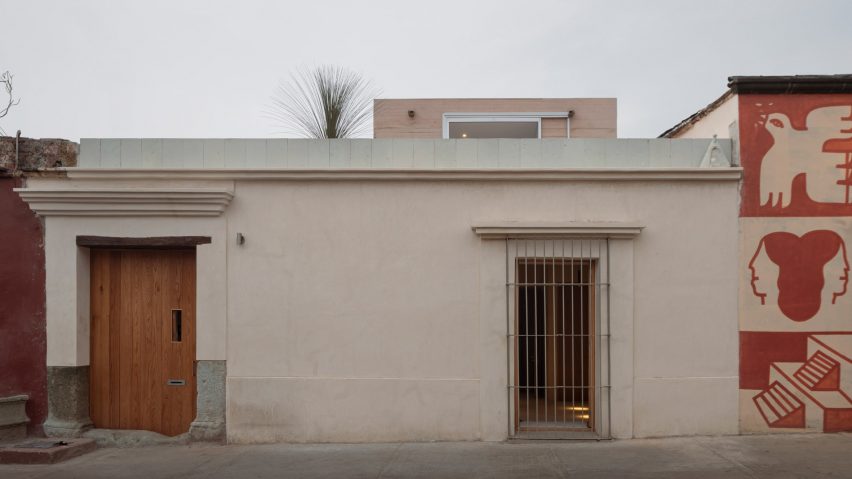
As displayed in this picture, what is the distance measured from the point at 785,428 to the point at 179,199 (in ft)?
23.7

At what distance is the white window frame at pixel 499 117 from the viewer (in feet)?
40.2

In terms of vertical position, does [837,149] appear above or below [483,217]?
above

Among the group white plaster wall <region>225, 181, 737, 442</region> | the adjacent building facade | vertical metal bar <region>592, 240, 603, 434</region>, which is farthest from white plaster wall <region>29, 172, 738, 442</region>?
the adjacent building facade

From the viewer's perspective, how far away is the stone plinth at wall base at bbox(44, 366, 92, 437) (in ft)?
21.4

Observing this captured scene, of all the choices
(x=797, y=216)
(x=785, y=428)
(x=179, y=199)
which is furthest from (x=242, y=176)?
(x=785, y=428)

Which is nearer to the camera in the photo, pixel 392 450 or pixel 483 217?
pixel 392 450

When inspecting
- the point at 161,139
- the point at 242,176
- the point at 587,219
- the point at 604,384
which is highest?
the point at 161,139

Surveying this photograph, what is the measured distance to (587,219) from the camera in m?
6.57

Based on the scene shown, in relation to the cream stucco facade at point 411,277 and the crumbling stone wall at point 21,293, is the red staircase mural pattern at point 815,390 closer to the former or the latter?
the cream stucco facade at point 411,277

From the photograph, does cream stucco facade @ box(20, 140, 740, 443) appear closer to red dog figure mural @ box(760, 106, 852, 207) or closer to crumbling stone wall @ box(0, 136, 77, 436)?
crumbling stone wall @ box(0, 136, 77, 436)

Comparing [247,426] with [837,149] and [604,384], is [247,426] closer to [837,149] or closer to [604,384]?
[604,384]

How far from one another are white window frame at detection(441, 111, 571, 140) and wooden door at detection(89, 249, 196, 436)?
722cm

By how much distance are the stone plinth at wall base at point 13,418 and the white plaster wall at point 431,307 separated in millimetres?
2353

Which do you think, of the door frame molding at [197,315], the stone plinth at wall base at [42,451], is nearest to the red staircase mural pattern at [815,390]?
the door frame molding at [197,315]
